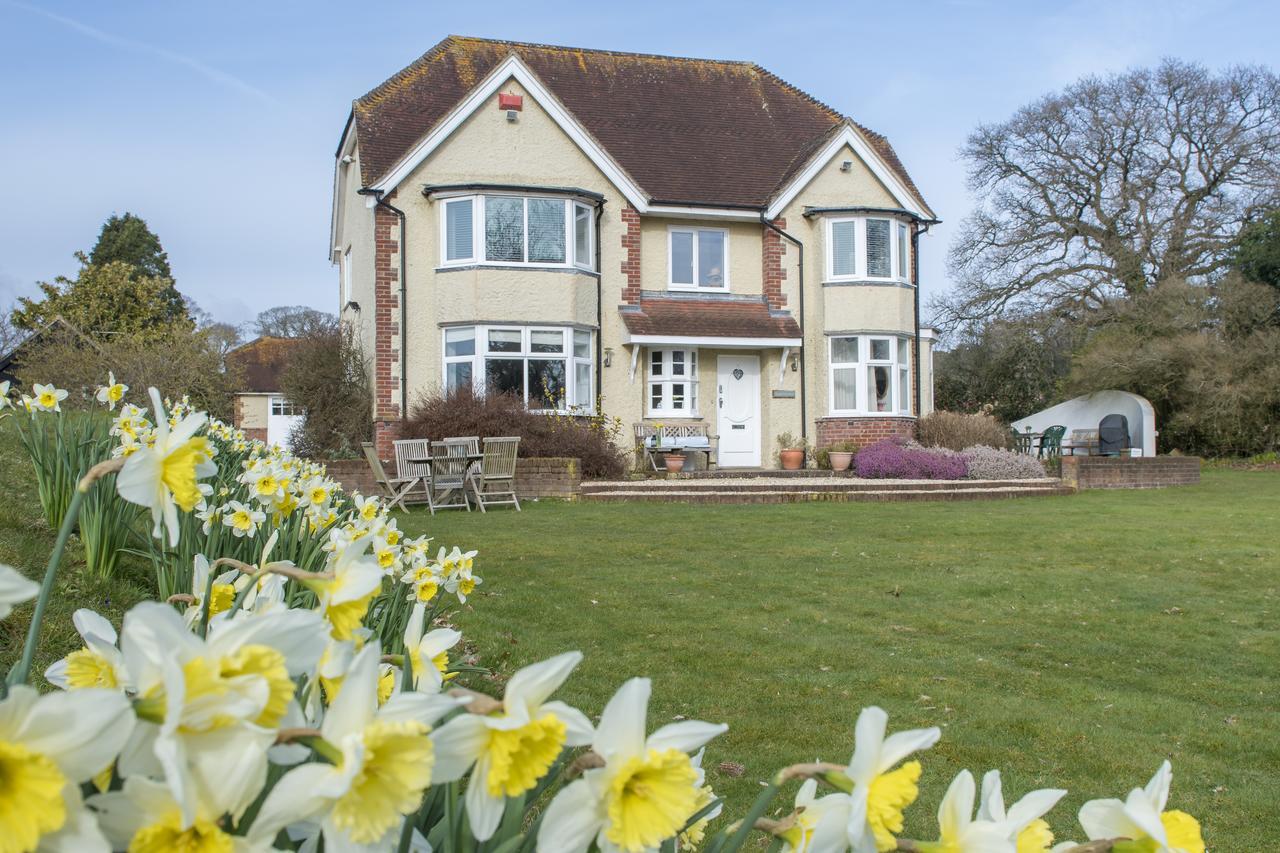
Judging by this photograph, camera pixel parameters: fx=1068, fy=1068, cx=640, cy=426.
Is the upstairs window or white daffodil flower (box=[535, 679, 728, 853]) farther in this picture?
the upstairs window

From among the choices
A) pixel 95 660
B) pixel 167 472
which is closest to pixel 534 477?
pixel 167 472

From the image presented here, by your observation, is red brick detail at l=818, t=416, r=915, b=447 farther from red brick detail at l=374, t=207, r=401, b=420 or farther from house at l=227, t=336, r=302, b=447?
house at l=227, t=336, r=302, b=447

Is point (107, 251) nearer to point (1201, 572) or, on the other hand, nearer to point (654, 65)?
point (654, 65)

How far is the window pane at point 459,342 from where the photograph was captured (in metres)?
21.0

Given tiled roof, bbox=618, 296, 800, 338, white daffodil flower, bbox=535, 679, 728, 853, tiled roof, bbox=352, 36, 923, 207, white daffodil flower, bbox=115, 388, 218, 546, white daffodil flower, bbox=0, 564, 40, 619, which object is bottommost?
white daffodil flower, bbox=535, 679, 728, 853

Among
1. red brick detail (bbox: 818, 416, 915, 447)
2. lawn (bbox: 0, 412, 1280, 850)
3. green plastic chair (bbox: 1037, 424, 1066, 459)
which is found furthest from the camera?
green plastic chair (bbox: 1037, 424, 1066, 459)

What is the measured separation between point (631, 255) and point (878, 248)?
5551mm

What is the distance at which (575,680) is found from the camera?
5.26 meters

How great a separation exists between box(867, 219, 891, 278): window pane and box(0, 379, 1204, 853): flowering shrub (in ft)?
75.5

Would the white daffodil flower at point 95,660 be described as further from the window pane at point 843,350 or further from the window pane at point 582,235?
the window pane at point 843,350

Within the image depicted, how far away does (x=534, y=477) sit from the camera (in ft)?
55.5

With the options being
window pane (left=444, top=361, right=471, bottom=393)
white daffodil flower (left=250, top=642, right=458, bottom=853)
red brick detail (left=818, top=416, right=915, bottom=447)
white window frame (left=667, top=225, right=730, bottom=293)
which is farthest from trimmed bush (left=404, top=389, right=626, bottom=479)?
white daffodil flower (left=250, top=642, right=458, bottom=853)

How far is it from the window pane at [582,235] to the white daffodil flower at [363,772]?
20.9 m

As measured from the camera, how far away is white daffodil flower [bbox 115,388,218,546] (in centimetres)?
138
